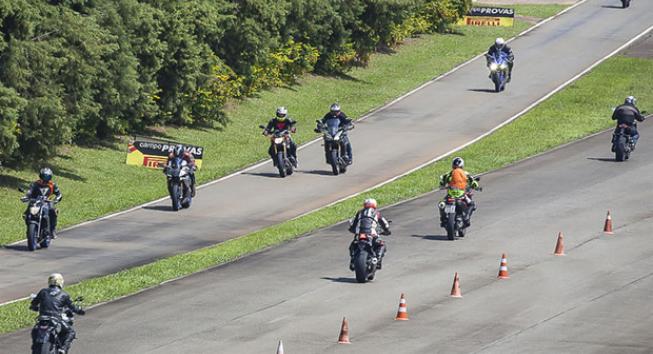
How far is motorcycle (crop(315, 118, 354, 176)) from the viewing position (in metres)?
44.8

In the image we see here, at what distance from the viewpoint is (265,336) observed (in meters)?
25.2

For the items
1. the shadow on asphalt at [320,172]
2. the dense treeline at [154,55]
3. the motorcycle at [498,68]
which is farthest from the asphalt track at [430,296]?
the motorcycle at [498,68]

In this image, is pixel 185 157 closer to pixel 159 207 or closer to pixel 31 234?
pixel 159 207

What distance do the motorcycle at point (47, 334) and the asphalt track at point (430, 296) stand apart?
6.97 ft

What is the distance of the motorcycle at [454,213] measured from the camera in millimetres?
35031

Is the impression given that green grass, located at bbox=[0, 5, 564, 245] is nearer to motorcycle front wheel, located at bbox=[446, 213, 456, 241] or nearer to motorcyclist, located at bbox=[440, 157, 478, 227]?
motorcyclist, located at bbox=[440, 157, 478, 227]

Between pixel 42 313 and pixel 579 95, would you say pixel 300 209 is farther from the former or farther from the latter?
pixel 579 95

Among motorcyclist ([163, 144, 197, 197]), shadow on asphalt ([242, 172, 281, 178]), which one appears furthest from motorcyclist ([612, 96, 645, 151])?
motorcyclist ([163, 144, 197, 197])

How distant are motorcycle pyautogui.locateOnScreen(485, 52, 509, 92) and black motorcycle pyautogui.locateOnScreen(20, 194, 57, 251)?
30.3 m

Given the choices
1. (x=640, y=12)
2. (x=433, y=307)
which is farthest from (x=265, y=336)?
(x=640, y=12)

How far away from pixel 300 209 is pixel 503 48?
23.5m

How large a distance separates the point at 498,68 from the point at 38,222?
3125cm

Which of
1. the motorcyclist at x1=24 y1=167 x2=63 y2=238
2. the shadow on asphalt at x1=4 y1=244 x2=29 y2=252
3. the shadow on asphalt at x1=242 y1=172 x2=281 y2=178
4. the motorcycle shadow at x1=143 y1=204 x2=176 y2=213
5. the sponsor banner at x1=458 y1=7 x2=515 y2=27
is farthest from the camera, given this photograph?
the sponsor banner at x1=458 y1=7 x2=515 y2=27

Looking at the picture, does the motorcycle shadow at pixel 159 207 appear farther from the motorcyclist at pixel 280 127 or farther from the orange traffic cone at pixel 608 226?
the orange traffic cone at pixel 608 226
